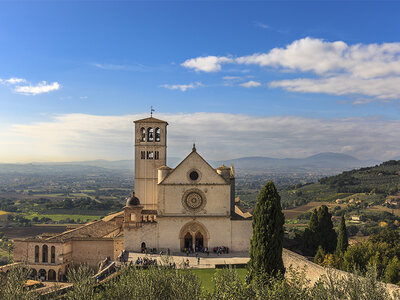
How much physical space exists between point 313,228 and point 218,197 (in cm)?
959

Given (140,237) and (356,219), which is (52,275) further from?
(356,219)

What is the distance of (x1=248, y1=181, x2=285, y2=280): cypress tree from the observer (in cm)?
2295

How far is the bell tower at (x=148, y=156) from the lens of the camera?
40281 mm

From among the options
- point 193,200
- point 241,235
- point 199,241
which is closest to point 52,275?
point 199,241

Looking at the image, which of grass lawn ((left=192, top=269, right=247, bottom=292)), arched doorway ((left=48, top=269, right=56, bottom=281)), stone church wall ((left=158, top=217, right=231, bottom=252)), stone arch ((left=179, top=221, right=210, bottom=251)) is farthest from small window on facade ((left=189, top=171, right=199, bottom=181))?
arched doorway ((left=48, top=269, right=56, bottom=281))

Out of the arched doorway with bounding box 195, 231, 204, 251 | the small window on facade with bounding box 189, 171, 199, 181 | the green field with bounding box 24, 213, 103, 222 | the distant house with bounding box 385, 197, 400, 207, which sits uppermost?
the small window on facade with bounding box 189, 171, 199, 181

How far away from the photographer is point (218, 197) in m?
35.3

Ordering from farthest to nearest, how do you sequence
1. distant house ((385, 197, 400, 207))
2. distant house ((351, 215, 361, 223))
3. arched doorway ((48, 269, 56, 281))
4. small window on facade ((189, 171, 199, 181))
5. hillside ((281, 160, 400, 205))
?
hillside ((281, 160, 400, 205))
distant house ((385, 197, 400, 207))
distant house ((351, 215, 361, 223))
small window on facade ((189, 171, 199, 181))
arched doorway ((48, 269, 56, 281))

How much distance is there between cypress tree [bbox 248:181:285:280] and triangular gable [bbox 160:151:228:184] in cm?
1130

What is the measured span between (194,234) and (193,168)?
6439 millimetres

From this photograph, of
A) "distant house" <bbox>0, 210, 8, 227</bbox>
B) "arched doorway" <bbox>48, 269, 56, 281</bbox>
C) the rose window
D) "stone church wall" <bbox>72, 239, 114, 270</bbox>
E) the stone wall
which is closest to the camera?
the stone wall

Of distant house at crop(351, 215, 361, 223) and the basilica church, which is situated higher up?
the basilica church

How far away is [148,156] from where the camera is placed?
40.6m

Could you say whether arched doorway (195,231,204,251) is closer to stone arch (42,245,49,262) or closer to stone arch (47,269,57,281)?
stone arch (47,269,57,281)
